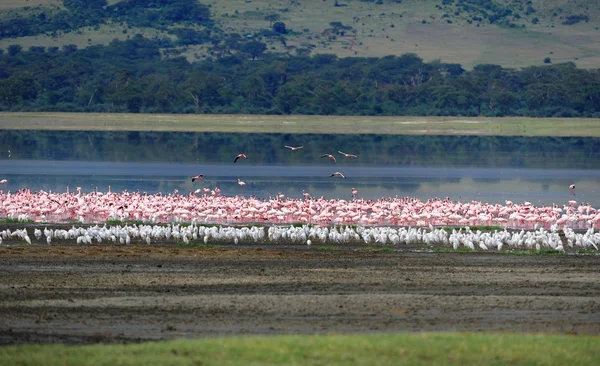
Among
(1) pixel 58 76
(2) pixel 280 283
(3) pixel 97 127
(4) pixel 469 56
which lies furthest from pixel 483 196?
(4) pixel 469 56

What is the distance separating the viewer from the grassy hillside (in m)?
158

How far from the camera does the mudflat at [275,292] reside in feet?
44.7

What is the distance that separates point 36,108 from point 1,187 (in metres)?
68.2

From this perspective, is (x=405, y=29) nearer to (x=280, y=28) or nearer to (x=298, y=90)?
(x=280, y=28)

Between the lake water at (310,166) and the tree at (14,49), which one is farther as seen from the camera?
the tree at (14,49)

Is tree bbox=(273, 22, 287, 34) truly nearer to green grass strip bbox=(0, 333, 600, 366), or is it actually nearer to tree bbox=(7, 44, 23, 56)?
tree bbox=(7, 44, 23, 56)

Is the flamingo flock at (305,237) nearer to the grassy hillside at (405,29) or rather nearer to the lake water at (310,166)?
the lake water at (310,166)

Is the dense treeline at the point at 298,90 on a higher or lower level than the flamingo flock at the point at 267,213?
lower

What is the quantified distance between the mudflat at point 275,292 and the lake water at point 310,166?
17.1 metres

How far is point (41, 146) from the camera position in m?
68.2

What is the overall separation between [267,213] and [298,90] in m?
79.3

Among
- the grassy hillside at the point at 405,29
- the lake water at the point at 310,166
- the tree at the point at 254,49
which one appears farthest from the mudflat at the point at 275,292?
the tree at the point at 254,49

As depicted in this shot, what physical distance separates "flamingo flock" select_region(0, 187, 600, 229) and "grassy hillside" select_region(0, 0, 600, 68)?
12005cm

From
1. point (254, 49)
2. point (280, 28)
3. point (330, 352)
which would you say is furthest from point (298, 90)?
point (330, 352)
